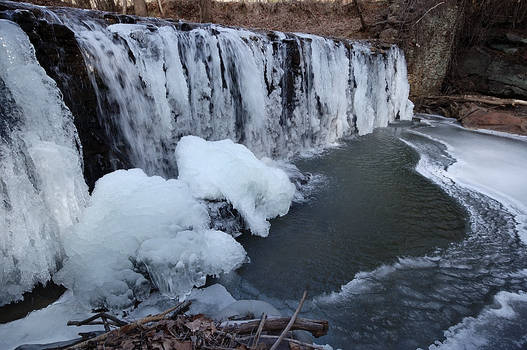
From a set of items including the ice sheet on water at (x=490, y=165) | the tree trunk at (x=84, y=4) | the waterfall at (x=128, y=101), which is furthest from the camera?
the tree trunk at (x=84, y=4)

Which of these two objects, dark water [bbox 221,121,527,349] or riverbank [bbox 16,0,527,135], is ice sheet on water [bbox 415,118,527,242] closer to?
dark water [bbox 221,121,527,349]

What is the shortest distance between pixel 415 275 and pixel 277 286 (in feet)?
4.50

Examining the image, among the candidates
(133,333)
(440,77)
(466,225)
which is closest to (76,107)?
(133,333)

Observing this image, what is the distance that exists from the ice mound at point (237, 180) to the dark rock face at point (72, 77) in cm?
104

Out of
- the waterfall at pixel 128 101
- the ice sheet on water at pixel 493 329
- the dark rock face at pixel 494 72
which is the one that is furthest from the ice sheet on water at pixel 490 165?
the dark rock face at pixel 494 72

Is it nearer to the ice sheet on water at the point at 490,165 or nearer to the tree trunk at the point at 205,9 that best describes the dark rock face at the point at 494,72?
the ice sheet on water at the point at 490,165

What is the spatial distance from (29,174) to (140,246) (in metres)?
1.29

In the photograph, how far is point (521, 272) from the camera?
294 cm

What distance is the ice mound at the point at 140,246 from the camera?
2578mm

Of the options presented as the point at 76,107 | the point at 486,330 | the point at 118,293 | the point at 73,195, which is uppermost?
the point at 76,107

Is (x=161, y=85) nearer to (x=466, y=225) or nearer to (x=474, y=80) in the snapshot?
(x=466, y=225)

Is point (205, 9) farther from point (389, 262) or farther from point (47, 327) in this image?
point (47, 327)

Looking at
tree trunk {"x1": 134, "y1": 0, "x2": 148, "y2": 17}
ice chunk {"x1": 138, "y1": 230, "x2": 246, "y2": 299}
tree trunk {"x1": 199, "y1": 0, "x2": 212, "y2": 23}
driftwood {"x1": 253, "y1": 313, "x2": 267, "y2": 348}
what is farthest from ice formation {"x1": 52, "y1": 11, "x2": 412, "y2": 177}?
tree trunk {"x1": 134, "y1": 0, "x2": 148, "y2": 17}

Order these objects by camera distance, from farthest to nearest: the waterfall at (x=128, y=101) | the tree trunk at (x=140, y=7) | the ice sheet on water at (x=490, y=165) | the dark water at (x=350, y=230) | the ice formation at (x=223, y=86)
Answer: the tree trunk at (x=140, y=7)
the ice sheet on water at (x=490, y=165)
the ice formation at (x=223, y=86)
the dark water at (x=350, y=230)
the waterfall at (x=128, y=101)
